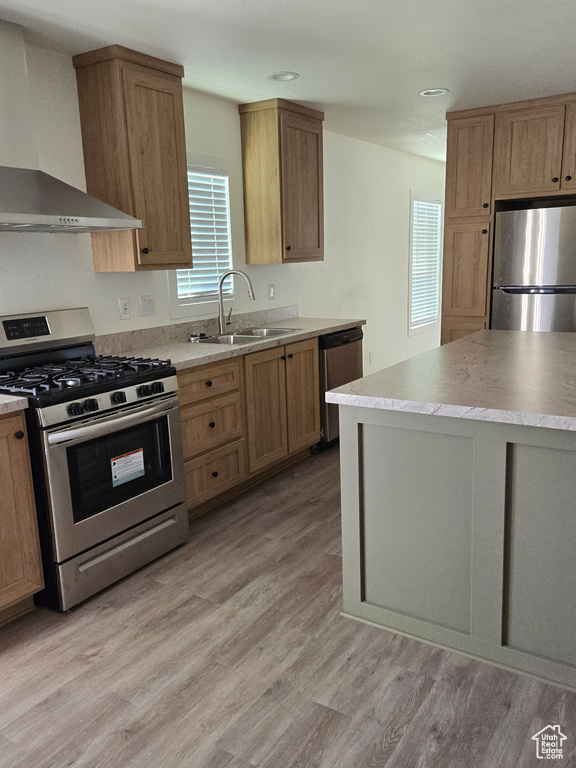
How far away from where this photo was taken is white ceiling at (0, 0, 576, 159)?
256 cm

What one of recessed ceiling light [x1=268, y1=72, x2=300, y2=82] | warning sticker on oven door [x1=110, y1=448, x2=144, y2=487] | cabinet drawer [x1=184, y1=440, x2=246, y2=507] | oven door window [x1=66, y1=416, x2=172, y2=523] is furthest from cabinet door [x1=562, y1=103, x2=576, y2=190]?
warning sticker on oven door [x1=110, y1=448, x2=144, y2=487]

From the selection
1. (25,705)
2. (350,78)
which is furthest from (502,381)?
(350,78)

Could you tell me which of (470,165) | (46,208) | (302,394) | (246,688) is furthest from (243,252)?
(246,688)

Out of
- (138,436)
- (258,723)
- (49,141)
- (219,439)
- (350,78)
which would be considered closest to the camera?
(258,723)

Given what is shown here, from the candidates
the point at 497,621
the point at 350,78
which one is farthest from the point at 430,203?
the point at 497,621

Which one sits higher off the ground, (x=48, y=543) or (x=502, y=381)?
(x=502, y=381)

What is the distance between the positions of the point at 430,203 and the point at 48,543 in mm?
6294

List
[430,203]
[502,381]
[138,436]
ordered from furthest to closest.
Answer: [430,203] → [138,436] → [502,381]

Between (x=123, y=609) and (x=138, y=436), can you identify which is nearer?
(x=123, y=609)

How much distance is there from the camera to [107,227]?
2.88m

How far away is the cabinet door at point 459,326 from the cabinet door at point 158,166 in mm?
2368

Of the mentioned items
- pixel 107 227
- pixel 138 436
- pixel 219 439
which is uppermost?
pixel 107 227

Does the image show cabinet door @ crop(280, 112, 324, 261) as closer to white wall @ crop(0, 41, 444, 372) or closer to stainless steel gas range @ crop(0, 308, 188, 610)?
white wall @ crop(0, 41, 444, 372)

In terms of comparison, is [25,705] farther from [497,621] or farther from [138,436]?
[497,621]
